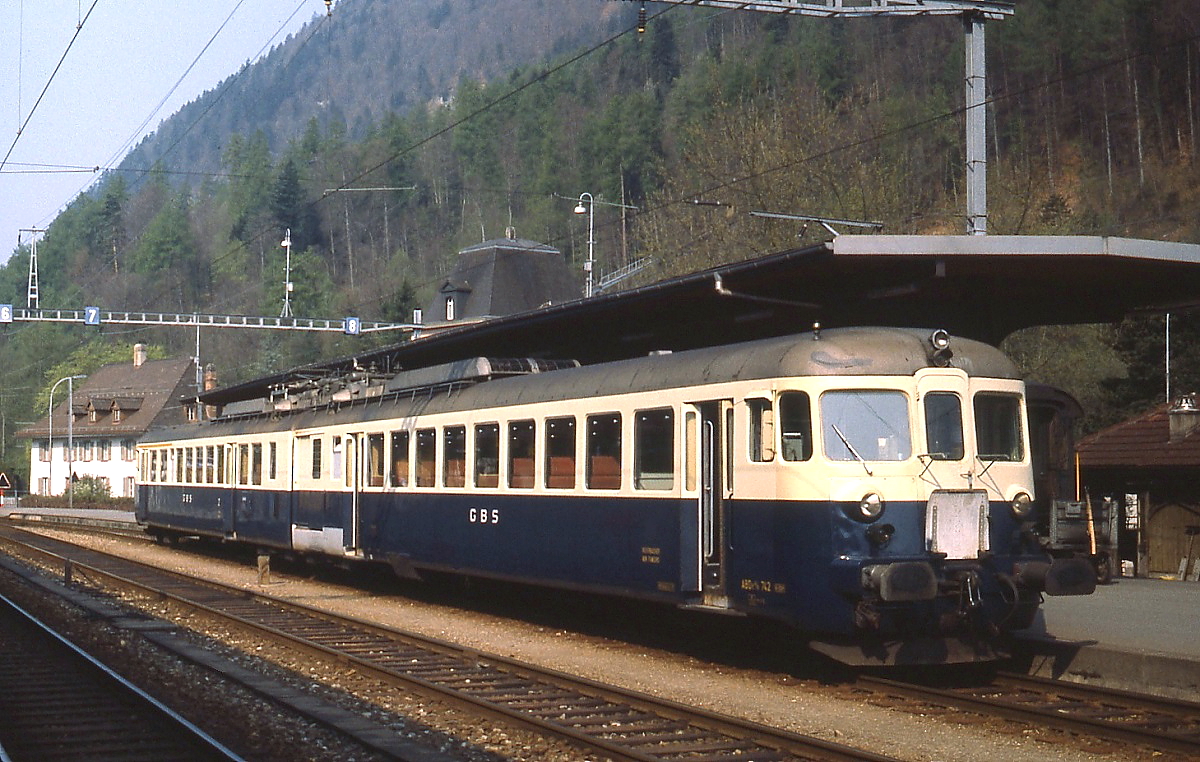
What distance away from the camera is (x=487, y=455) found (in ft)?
57.2

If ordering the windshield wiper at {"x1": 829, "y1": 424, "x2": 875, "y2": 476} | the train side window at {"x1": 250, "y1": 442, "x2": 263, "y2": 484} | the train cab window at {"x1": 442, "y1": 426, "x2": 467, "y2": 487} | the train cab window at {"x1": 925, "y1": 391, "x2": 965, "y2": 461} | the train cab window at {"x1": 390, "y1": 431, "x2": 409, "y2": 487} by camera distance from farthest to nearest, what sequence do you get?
the train side window at {"x1": 250, "y1": 442, "x2": 263, "y2": 484} < the train cab window at {"x1": 390, "y1": 431, "x2": 409, "y2": 487} < the train cab window at {"x1": 442, "y1": 426, "x2": 467, "y2": 487} < the train cab window at {"x1": 925, "y1": 391, "x2": 965, "y2": 461} < the windshield wiper at {"x1": 829, "y1": 424, "x2": 875, "y2": 476}

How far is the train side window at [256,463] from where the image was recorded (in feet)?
88.3

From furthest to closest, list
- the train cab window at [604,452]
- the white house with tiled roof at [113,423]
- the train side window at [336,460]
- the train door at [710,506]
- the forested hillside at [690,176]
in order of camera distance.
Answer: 1. the white house with tiled roof at [113,423]
2. the forested hillside at [690,176]
3. the train side window at [336,460]
4. the train cab window at [604,452]
5. the train door at [710,506]

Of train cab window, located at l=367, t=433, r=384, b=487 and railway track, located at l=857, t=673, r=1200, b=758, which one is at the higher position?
train cab window, located at l=367, t=433, r=384, b=487

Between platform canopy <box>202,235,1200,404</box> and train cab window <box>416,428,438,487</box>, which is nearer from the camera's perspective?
platform canopy <box>202,235,1200,404</box>

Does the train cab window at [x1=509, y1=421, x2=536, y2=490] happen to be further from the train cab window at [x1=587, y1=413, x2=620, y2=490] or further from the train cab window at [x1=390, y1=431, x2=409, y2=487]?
the train cab window at [x1=390, y1=431, x2=409, y2=487]

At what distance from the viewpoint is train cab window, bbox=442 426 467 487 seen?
18.1 metres

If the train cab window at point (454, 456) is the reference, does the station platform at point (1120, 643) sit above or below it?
below

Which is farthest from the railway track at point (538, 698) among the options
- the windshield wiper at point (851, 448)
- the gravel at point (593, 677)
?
the windshield wiper at point (851, 448)

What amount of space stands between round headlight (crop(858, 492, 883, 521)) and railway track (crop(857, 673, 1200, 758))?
1.56 metres

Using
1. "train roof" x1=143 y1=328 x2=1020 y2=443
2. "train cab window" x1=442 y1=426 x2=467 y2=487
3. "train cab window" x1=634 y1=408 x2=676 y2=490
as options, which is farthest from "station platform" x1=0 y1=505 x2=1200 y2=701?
"train cab window" x1=442 y1=426 x2=467 y2=487

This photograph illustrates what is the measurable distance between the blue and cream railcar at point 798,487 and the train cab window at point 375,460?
4.05 metres

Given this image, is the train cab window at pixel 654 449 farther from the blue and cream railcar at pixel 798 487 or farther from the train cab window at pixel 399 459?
the train cab window at pixel 399 459

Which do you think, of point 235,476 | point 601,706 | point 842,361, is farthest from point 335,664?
point 235,476
